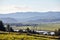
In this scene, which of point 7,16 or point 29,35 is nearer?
point 29,35

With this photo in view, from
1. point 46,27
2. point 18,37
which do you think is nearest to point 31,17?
point 46,27

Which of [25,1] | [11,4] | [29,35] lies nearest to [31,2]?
[25,1]

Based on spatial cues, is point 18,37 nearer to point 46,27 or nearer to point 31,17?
point 31,17

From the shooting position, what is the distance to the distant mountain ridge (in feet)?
19.7

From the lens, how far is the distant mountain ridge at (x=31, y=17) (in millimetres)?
6008

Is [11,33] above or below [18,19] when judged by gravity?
below

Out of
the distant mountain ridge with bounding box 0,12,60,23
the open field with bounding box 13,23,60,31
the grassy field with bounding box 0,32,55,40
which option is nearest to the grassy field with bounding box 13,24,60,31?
the open field with bounding box 13,23,60,31

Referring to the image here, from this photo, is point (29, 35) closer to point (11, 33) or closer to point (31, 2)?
point (11, 33)

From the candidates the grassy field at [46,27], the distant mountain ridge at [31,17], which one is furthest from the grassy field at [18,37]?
the distant mountain ridge at [31,17]

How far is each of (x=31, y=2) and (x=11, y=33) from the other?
4.40ft

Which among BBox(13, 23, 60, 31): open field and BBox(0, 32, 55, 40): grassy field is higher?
BBox(13, 23, 60, 31): open field

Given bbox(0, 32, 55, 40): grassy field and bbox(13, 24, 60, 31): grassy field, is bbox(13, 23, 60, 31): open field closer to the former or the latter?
bbox(13, 24, 60, 31): grassy field

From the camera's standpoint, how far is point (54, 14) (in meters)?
6.03

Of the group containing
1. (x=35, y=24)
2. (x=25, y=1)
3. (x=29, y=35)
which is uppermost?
(x=25, y=1)
